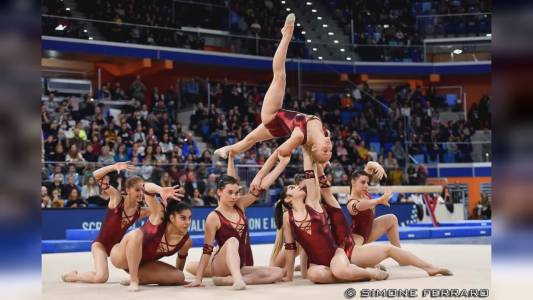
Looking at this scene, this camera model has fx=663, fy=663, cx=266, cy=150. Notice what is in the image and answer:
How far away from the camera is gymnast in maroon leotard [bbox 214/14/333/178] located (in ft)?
18.6

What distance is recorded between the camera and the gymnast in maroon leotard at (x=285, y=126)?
18.6 feet

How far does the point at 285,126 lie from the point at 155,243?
160cm

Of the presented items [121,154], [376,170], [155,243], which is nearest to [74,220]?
[121,154]

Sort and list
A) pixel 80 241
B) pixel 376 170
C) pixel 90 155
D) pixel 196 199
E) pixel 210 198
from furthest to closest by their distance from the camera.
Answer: pixel 90 155 → pixel 210 198 → pixel 196 199 → pixel 80 241 → pixel 376 170

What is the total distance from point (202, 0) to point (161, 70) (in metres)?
2.46

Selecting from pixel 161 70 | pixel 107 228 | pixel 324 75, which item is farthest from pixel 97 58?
pixel 107 228

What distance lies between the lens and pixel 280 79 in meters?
6.09

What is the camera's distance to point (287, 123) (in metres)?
6.04

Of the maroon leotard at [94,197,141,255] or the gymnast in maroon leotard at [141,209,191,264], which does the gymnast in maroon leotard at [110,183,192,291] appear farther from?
the maroon leotard at [94,197,141,255]

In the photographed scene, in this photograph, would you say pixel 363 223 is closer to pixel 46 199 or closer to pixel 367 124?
pixel 46 199

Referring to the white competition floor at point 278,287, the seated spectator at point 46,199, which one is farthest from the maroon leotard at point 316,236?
the seated spectator at point 46,199

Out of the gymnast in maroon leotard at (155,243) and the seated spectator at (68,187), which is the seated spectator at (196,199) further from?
the gymnast in maroon leotard at (155,243)
